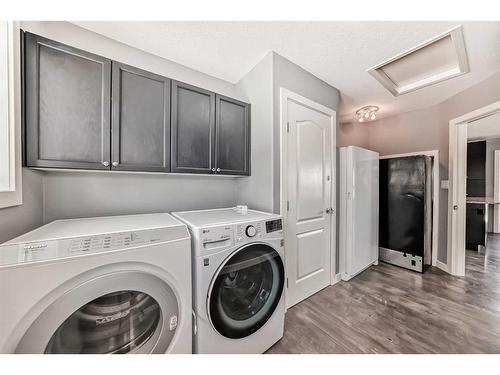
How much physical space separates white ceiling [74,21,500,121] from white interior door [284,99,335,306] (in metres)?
0.43

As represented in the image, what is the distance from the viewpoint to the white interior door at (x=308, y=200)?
167 cm

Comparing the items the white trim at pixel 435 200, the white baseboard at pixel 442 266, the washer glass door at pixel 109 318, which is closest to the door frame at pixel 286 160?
the washer glass door at pixel 109 318

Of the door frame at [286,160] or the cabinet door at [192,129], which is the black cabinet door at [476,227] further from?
the cabinet door at [192,129]

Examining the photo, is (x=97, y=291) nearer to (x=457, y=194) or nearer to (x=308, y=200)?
(x=308, y=200)

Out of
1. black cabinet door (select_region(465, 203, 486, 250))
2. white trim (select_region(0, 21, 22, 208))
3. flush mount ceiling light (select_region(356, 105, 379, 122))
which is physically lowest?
black cabinet door (select_region(465, 203, 486, 250))

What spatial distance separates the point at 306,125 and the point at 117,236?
1.72 metres

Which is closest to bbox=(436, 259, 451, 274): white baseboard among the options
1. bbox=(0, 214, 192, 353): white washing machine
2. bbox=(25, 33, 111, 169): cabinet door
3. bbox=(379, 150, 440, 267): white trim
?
bbox=(379, 150, 440, 267): white trim

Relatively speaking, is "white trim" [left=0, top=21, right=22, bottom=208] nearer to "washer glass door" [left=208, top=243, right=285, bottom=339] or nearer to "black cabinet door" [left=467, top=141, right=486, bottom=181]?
"washer glass door" [left=208, top=243, right=285, bottom=339]

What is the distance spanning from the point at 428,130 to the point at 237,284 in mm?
3436

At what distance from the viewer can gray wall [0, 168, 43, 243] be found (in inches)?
32.7

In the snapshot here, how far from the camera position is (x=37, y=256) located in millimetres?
661

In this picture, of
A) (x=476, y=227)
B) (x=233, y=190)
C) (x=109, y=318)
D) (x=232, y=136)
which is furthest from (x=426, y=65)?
(x=476, y=227)
